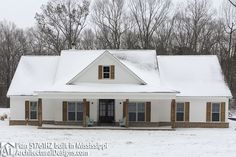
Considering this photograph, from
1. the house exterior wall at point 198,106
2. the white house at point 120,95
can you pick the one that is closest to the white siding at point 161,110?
the white house at point 120,95

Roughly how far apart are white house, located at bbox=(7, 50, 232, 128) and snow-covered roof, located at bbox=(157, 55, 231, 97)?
0.07 m

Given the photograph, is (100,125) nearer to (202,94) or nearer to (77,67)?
(77,67)

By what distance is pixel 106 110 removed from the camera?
3156 cm

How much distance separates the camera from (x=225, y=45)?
56781mm

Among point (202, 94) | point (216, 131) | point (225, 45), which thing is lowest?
point (216, 131)

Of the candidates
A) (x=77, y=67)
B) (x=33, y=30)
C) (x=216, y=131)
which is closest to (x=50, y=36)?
(x=33, y=30)

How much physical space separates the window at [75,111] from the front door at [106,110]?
4.90 feet

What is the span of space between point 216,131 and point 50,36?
35887 millimetres

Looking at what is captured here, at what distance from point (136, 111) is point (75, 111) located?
14.9 ft

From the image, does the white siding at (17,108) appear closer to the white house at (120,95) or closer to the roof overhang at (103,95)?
the white house at (120,95)

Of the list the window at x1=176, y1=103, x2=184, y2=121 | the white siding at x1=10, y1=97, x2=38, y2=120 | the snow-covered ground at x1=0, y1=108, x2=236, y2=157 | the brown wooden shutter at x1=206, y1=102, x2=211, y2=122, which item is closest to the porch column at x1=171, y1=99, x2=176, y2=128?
the snow-covered ground at x1=0, y1=108, x2=236, y2=157

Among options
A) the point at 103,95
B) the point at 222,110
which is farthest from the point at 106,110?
the point at 222,110

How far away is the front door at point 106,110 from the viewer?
1240 inches

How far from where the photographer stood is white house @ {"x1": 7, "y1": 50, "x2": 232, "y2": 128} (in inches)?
1157
